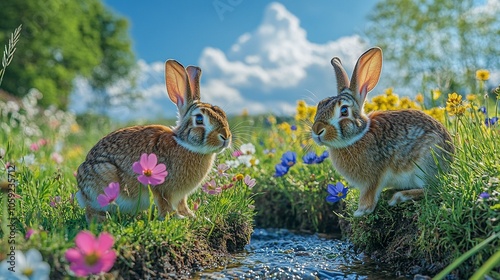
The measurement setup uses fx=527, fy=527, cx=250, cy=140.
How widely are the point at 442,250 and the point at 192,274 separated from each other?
6.06ft

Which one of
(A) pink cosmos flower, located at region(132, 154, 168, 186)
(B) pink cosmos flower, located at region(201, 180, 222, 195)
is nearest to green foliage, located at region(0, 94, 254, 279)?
(B) pink cosmos flower, located at region(201, 180, 222, 195)

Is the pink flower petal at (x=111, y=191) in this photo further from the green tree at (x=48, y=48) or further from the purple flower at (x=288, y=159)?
the green tree at (x=48, y=48)

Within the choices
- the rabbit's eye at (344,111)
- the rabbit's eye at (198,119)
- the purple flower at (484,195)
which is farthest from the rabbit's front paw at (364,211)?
the rabbit's eye at (198,119)

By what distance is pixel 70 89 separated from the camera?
123 ft

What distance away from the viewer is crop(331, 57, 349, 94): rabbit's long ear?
14.9 ft

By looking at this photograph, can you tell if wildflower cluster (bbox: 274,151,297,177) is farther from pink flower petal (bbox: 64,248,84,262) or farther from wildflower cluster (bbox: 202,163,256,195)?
pink flower petal (bbox: 64,248,84,262)

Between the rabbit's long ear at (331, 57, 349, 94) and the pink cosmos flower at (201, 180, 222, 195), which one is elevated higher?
the rabbit's long ear at (331, 57, 349, 94)

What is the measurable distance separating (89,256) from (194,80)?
210 centimetres

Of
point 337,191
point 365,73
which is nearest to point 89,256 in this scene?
point 337,191

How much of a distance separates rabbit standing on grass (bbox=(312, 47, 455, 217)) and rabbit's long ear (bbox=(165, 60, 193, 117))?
3.47 feet

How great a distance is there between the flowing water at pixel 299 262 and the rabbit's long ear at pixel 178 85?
134cm

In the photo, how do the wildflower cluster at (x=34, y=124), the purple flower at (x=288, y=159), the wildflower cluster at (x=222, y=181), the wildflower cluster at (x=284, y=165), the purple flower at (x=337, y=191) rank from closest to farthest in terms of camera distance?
the wildflower cluster at (x=222, y=181) < the purple flower at (x=337, y=191) < the wildflower cluster at (x=284, y=165) < the purple flower at (x=288, y=159) < the wildflower cluster at (x=34, y=124)

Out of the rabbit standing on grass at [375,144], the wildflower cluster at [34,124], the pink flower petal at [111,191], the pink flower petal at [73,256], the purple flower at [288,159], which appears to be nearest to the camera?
the pink flower petal at [73,256]

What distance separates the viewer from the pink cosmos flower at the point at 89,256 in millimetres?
2592
